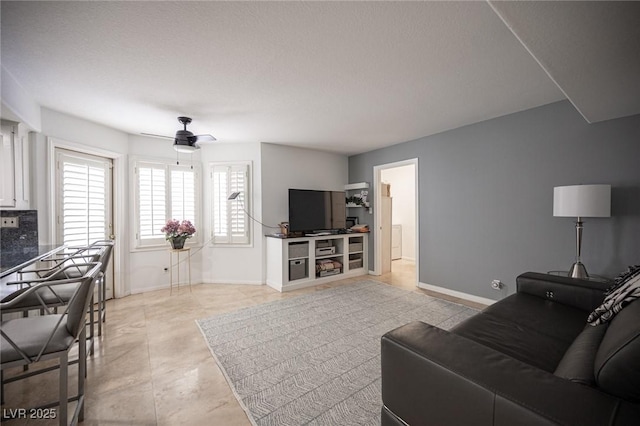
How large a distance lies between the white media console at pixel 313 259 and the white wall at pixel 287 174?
586mm

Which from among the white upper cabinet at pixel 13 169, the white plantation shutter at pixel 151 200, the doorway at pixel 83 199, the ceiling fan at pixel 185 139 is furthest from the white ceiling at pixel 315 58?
the white plantation shutter at pixel 151 200

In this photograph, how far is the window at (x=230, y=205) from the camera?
4.56m

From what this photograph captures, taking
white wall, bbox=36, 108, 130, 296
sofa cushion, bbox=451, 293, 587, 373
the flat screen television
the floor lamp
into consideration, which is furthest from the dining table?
the floor lamp

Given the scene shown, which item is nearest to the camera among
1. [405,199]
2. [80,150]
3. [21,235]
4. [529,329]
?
[529,329]

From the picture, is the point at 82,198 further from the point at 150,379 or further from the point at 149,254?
the point at 150,379

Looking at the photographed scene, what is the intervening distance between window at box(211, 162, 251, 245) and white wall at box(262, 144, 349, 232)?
0.34m

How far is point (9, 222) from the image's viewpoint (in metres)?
2.52

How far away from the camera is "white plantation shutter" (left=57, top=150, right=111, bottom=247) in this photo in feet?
10.6

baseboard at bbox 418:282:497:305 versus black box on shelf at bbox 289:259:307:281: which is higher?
black box on shelf at bbox 289:259:307:281

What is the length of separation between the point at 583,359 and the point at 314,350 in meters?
1.82

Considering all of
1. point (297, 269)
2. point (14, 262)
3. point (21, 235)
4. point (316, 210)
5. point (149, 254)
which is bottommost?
point (297, 269)

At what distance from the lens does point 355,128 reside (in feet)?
12.5

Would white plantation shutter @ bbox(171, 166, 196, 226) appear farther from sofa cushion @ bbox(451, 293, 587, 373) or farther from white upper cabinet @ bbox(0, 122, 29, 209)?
sofa cushion @ bbox(451, 293, 587, 373)

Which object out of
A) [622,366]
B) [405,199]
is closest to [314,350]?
[622,366]
